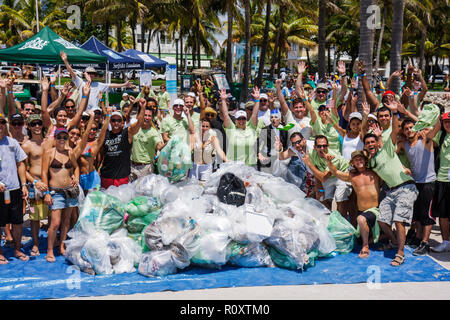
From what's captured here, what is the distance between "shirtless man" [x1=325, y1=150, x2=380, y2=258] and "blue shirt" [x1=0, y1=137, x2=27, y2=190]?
3741mm

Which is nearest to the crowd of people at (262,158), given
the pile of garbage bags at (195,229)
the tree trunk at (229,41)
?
the pile of garbage bags at (195,229)

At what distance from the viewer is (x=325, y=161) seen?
6.06m

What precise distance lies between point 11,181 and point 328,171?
3.95 m

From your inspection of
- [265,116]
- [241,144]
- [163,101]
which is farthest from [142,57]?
[241,144]

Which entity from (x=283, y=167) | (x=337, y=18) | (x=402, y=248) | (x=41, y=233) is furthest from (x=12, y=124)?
(x=337, y=18)

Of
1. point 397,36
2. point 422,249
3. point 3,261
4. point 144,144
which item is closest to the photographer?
point 3,261

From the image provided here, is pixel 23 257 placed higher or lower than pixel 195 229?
lower

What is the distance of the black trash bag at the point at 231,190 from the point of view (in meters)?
5.47

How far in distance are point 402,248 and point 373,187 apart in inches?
31.6

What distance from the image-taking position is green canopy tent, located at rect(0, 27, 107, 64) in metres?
9.69

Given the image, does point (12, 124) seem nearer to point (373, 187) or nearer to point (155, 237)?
point (155, 237)

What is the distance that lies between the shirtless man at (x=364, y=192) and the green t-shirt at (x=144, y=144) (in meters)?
2.45

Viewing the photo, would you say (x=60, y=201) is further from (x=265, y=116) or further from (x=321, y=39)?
(x=321, y=39)

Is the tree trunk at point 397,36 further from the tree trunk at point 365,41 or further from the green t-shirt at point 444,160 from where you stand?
the green t-shirt at point 444,160
